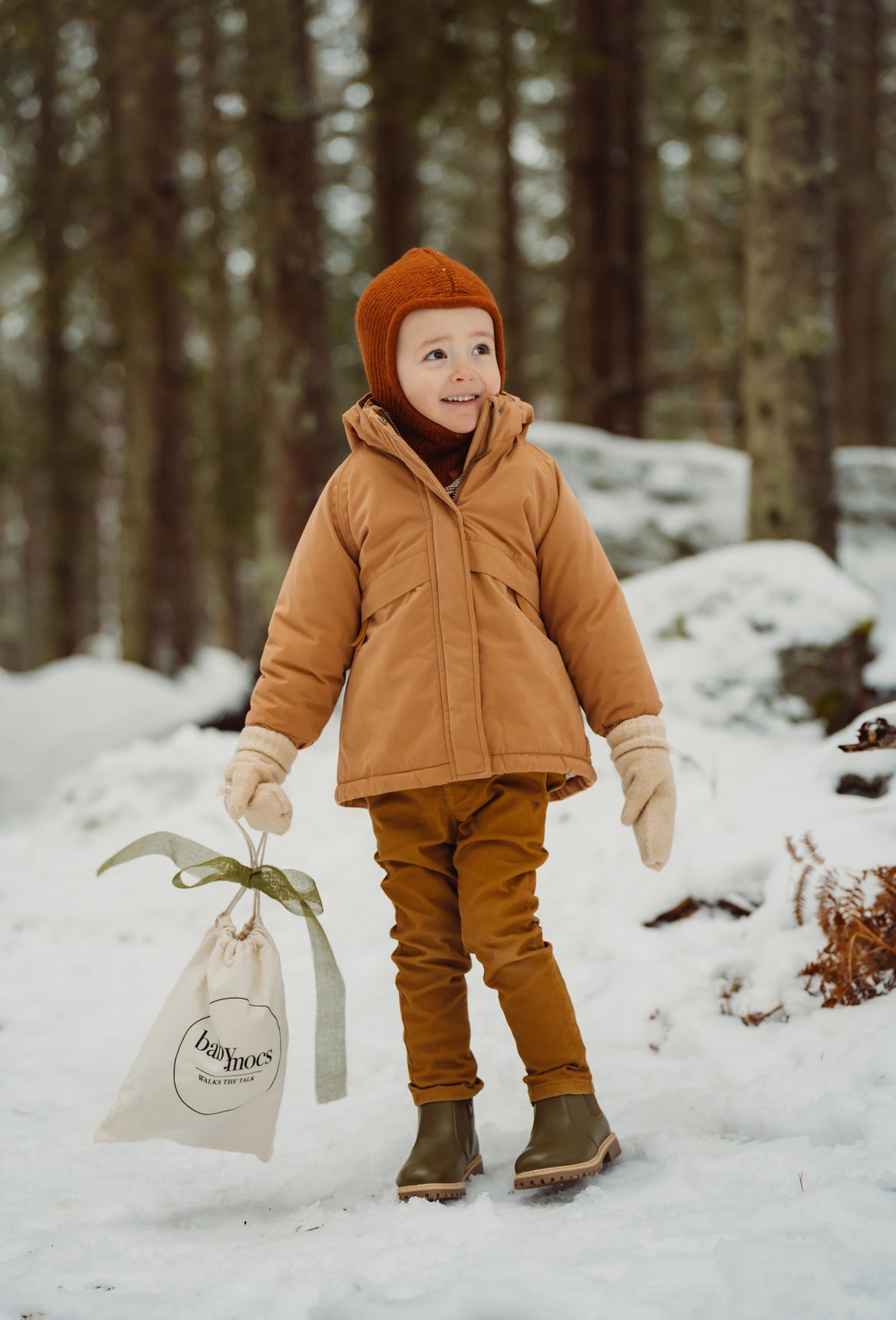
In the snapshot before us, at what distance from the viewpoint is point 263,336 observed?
6.91 meters

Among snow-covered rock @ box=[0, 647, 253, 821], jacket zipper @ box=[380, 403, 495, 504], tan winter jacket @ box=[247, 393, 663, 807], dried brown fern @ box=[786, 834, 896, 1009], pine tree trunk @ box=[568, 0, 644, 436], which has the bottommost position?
snow-covered rock @ box=[0, 647, 253, 821]

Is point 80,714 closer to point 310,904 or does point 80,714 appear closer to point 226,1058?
point 310,904

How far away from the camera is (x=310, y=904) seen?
7.85 feet

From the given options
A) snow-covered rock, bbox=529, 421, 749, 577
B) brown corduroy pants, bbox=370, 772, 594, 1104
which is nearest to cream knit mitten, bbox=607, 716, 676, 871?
brown corduroy pants, bbox=370, 772, 594, 1104

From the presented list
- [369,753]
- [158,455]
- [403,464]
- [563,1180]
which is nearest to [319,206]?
[158,455]

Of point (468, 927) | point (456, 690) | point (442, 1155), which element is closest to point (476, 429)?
point (456, 690)

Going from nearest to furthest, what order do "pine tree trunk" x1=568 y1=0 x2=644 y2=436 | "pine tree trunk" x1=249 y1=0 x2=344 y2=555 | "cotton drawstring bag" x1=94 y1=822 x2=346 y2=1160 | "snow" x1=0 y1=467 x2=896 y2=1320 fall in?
"snow" x1=0 y1=467 x2=896 y2=1320 → "cotton drawstring bag" x1=94 y1=822 x2=346 y2=1160 → "pine tree trunk" x1=249 y1=0 x2=344 y2=555 → "pine tree trunk" x1=568 y1=0 x2=644 y2=436

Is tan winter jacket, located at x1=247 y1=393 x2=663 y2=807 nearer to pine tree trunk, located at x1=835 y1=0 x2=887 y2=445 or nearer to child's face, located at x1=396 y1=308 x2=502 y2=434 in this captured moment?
child's face, located at x1=396 y1=308 x2=502 y2=434

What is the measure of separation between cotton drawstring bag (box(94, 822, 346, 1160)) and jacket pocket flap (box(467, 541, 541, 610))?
824mm

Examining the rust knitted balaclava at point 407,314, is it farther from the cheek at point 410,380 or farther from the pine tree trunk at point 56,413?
the pine tree trunk at point 56,413

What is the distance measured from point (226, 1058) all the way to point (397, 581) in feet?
3.54

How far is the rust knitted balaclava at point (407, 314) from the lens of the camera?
2.37 m

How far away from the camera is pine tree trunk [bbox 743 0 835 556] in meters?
5.07

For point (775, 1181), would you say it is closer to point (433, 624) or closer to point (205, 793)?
point (433, 624)
